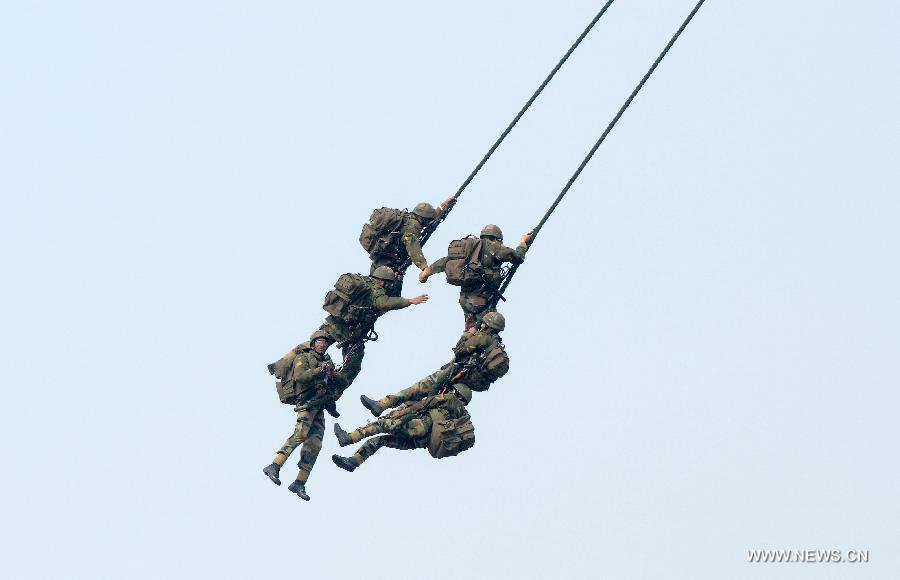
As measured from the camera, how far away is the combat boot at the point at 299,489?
3381 cm

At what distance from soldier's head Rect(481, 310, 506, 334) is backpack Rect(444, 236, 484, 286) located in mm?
734

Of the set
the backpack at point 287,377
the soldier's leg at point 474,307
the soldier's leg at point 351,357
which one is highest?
the soldier's leg at point 474,307

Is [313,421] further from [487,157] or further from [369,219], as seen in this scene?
[487,157]

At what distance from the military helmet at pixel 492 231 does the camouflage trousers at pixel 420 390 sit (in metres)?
2.72

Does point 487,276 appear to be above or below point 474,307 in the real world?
above

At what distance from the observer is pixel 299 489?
3384cm

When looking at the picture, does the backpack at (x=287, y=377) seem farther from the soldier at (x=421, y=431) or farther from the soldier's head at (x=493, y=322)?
the soldier's head at (x=493, y=322)

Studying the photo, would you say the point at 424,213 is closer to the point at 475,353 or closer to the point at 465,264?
the point at 465,264

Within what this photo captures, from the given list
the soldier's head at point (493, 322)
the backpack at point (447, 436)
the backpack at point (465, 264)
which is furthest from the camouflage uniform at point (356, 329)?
the backpack at point (447, 436)

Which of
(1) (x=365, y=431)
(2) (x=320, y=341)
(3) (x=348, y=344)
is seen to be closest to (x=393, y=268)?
(3) (x=348, y=344)

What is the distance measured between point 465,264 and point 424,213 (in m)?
1.98

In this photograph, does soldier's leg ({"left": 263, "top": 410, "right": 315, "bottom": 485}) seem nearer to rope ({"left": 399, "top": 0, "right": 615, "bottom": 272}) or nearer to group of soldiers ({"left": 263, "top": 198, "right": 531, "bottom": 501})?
group of soldiers ({"left": 263, "top": 198, "right": 531, "bottom": 501})

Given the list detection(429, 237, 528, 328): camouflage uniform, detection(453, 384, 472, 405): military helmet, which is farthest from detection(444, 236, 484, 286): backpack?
detection(453, 384, 472, 405): military helmet

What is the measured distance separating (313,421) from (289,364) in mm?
1213
